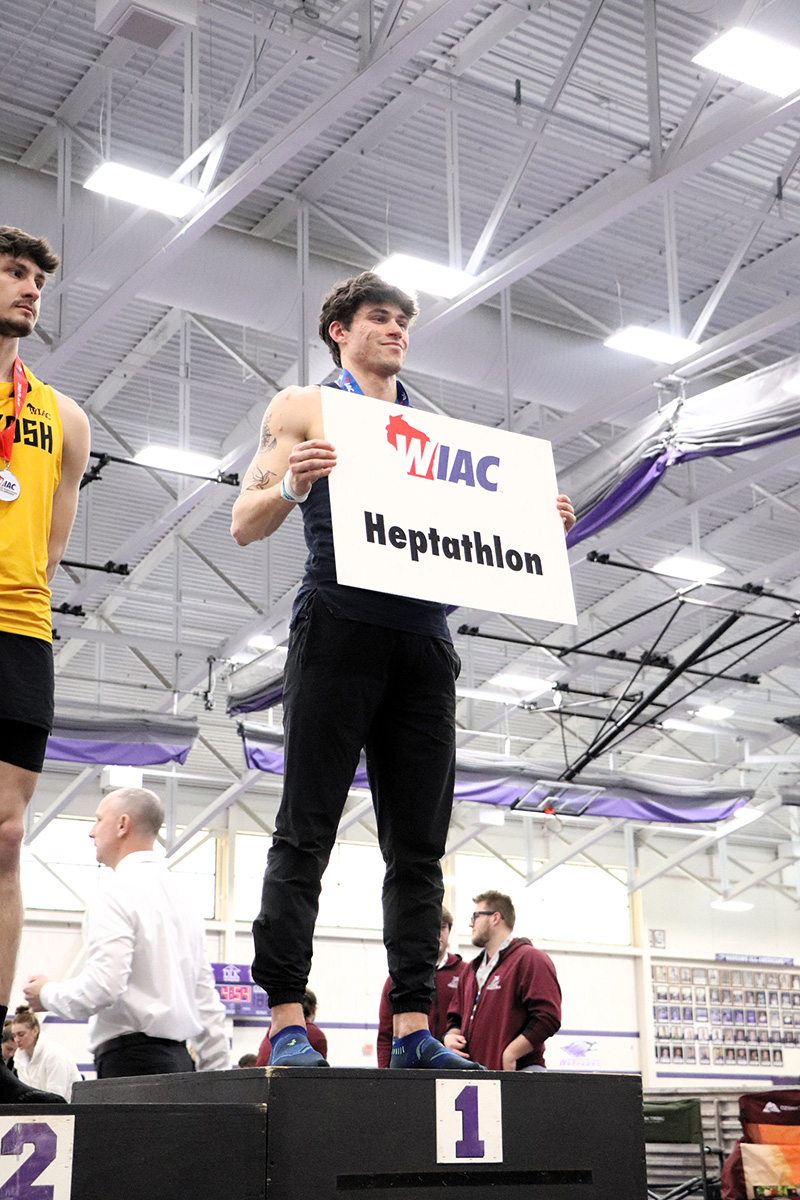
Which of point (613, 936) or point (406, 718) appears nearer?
point (406, 718)

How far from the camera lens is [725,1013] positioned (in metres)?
21.7

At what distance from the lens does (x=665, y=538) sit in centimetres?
1465

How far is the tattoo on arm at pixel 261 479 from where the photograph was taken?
2650mm

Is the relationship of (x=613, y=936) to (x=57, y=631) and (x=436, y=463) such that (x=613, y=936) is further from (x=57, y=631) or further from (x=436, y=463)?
(x=436, y=463)

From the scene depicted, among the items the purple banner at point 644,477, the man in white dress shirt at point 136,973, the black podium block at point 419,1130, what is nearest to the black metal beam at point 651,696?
the purple banner at point 644,477

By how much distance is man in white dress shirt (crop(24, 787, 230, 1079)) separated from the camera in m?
3.39

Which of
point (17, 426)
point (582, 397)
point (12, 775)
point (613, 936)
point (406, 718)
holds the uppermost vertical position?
point (582, 397)

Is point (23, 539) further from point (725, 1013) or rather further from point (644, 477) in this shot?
point (725, 1013)

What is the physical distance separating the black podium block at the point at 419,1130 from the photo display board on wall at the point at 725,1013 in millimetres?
19680

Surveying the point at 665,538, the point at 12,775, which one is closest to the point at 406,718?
the point at 12,775

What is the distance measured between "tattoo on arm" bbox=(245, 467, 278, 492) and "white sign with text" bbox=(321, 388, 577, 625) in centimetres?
15

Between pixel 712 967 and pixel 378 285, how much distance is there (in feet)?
68.7

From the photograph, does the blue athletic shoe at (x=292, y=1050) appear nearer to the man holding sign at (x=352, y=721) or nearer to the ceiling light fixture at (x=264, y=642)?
the man holding sign at (x=352, y=721)

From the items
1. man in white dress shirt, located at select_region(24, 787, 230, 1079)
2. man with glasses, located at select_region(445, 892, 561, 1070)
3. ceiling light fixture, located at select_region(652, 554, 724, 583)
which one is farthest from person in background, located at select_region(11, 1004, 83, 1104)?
ceiling light fixture, located at select_region(652, 554, 724, 583)
